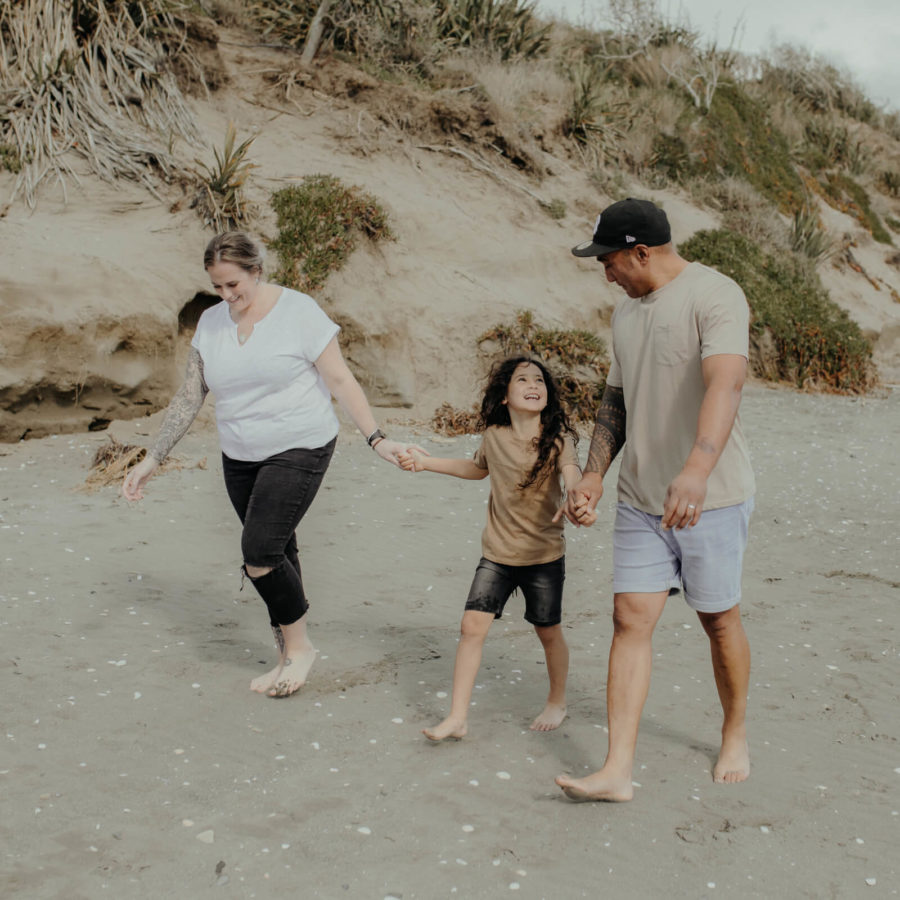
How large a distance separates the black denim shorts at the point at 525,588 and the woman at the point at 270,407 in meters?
0.68

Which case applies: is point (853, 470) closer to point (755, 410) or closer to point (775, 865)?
point (755, 410)

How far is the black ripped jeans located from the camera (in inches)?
166

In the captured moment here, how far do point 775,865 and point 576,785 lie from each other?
64cm

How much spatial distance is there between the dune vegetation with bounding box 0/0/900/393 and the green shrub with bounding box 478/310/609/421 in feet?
0.36

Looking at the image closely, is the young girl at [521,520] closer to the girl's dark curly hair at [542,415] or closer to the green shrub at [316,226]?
the girl's dark curly hair at [542,415]

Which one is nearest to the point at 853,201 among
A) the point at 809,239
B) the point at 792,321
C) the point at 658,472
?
the point at 809,239

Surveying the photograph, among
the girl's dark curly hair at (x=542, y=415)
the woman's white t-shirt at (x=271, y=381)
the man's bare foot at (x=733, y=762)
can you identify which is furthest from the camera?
the woman's white t-shirt at (x=271, y=381)

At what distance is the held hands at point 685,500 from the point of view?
3189 mm

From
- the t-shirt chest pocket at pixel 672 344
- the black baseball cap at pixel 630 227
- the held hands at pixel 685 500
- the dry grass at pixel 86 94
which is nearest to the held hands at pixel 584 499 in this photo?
the held hands at pixel 685 500

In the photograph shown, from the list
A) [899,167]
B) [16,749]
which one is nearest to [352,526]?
[16,749]

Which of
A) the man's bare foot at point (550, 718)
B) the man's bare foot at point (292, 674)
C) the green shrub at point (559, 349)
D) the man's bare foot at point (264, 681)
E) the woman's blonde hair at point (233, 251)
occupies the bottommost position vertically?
the green shrub at point (559, 349)

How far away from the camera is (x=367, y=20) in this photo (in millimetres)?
15195

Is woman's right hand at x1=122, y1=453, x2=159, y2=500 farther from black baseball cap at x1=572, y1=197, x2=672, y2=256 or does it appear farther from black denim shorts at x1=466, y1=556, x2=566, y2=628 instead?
black baseball cap at x1=572, y1=197, x2=672, y2=256

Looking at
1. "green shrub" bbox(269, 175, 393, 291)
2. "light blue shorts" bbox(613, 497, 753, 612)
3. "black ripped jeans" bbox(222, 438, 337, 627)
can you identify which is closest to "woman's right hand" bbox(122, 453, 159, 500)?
"black ripped jeans" bbox(222, 438, 337, 627)
